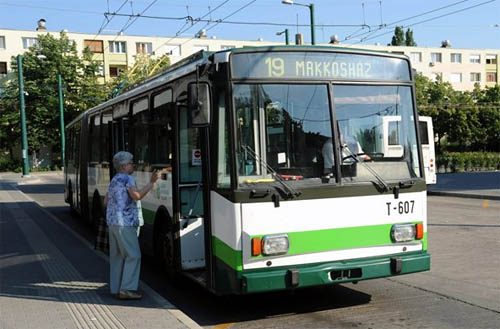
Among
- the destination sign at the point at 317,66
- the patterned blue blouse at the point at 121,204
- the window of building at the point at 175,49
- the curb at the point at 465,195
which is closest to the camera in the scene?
the destination sign at the point at 317,66

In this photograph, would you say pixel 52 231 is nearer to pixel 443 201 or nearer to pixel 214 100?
pixel 214 100

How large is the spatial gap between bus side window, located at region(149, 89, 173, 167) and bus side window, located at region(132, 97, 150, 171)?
0.90 ft

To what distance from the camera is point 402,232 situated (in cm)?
611

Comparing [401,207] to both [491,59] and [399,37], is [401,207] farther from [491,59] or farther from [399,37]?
[399,37]

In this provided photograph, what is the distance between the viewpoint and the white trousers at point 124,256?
653cm

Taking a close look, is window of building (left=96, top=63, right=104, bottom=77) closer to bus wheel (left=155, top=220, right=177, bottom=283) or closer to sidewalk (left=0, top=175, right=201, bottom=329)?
sidewalk (left=0, top=175, right=201, bottom=329)

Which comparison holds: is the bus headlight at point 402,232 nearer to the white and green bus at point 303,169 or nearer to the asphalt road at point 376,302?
the white and green bus at point 303,169

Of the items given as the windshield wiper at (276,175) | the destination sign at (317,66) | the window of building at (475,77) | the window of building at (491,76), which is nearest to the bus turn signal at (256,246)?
A: the windshield wiper at (276,175)

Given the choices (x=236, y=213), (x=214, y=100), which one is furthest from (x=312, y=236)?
(x=214, y=100)

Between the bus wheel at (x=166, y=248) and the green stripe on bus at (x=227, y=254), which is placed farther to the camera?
the bus wheel at (x=166, y=248)

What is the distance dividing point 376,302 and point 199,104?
10.1ft

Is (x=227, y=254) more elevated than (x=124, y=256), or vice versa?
(x=227, y=254)

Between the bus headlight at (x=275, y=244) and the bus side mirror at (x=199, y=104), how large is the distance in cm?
128

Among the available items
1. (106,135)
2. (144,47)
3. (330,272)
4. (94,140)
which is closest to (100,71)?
(144,47)
